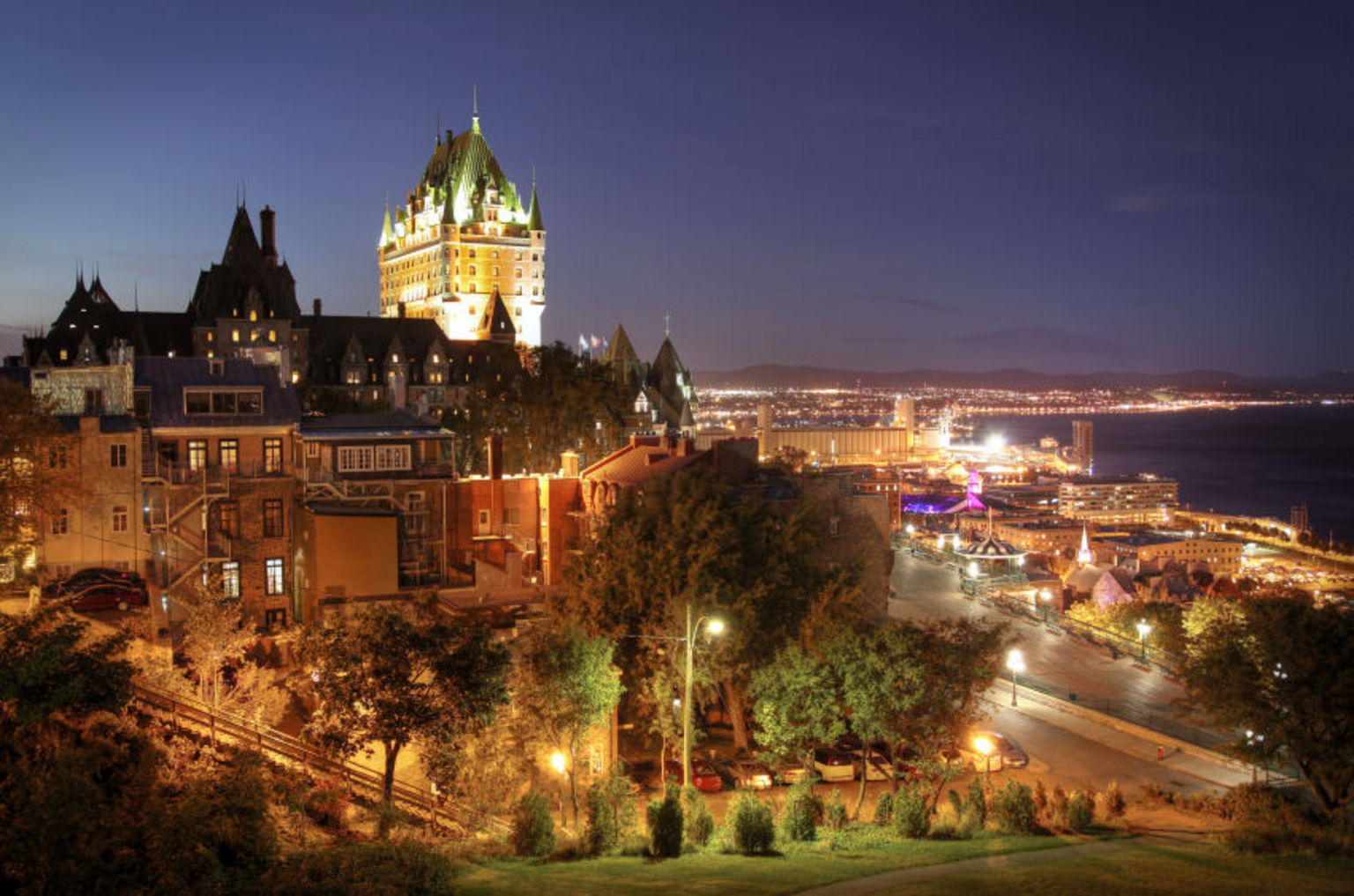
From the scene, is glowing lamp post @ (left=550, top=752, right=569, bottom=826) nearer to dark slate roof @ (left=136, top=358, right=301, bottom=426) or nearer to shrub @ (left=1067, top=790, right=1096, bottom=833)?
shrub @ (left=1067, top=790, right=1096, bottom=833)

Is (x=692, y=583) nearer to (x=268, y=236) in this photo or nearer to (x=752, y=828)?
(x=752, y=828)

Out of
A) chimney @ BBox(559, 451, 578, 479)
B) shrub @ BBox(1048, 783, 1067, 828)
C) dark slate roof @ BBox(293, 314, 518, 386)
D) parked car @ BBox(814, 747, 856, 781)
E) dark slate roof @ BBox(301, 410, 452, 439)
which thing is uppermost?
dark slate roof @ BBox(293, 314, 518, 386)

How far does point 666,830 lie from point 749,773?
8.61 metres

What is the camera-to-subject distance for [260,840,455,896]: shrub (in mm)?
14258

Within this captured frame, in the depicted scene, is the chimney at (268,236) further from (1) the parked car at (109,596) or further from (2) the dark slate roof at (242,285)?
(1) the parked car at (109,596)

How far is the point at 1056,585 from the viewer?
66.4m

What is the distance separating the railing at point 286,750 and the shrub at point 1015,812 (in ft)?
32.0

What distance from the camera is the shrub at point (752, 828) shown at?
19125 millimetres

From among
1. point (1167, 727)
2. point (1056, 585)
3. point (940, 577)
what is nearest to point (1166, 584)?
point (1056, 585)

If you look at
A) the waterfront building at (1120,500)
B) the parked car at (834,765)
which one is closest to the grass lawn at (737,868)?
the parked car at (834,765)

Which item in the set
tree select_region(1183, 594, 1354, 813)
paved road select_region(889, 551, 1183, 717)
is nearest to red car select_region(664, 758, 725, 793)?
paved road select_region(889, 551, 1183, 717)

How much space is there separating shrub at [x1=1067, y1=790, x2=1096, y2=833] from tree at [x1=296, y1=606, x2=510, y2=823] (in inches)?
460

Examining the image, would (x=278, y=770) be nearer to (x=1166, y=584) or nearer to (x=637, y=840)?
(x=637, y=840)

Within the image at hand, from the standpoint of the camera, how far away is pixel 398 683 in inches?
739
